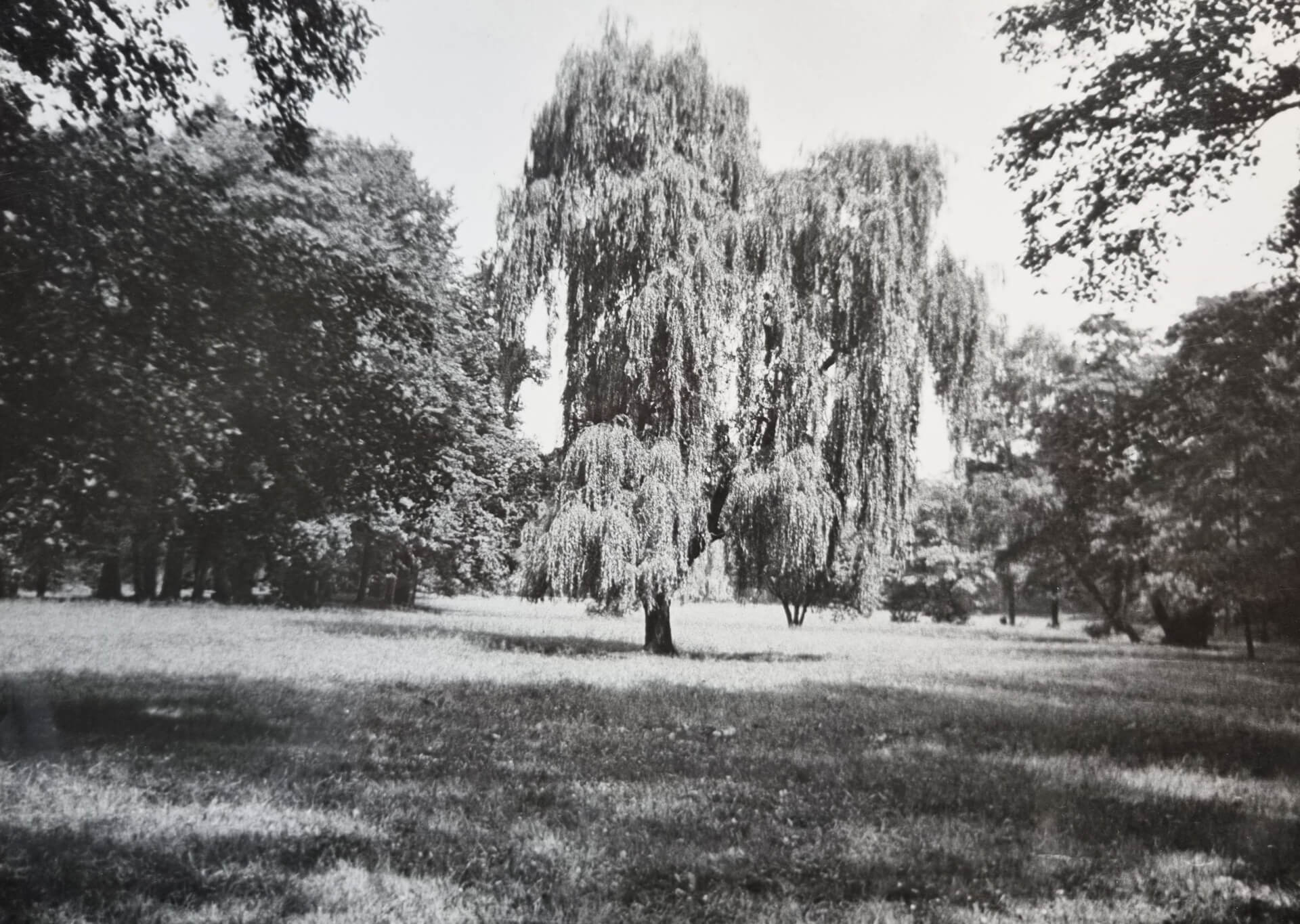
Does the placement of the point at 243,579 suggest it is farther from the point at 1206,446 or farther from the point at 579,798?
the point at 1206,446

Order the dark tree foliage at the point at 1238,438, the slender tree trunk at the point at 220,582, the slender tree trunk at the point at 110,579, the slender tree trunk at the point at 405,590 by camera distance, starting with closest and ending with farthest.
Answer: the slender tree trunk at the point at 110,579, the dark tree foliage at the point at 1238,438, the slender tree trunk at the point at 220,582, the slender tree trunk at the point at 405,590

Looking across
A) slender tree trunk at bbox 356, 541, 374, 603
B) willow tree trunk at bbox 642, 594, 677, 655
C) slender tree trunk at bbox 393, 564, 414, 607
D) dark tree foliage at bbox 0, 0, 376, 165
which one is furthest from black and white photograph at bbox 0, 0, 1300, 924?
slender tree trunk at bbox 393, 564, 414, 607

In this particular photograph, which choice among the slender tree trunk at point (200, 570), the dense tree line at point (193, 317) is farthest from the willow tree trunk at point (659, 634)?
the slender tree trunk at point (200, 570)

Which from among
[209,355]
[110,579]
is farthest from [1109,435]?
[110,579]

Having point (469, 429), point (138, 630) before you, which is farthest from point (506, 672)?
point (138, 630)

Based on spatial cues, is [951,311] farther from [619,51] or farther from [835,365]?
[619,51]

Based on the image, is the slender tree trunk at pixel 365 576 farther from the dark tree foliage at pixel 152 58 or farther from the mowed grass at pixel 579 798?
the dark tree foliage at pixel 152 58
